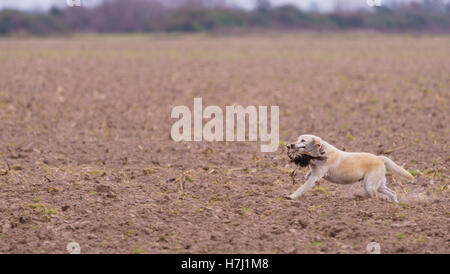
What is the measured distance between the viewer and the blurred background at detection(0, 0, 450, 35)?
76.1 m

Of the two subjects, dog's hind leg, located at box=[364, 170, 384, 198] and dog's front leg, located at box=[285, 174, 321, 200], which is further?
dog's front leg, located at box=[285, 174, 321, 200]

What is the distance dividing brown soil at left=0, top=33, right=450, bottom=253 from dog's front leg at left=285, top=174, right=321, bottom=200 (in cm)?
14

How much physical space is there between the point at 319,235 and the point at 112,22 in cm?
8680

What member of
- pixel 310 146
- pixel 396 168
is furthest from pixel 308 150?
pixel 396 168

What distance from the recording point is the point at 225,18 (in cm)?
8619

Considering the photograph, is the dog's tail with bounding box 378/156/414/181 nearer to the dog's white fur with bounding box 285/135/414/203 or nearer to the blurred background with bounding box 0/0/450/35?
the dog's white fur with bounding box 285/135/414/203

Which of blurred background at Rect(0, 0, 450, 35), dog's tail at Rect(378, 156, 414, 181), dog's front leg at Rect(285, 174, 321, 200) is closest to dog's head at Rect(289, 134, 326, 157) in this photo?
dog's front leg at Rect(285, 174, 321, 200)

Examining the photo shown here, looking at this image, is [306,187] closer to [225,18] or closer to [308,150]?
[308,150]

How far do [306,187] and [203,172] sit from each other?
89.7 inches

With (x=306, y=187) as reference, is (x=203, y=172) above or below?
below

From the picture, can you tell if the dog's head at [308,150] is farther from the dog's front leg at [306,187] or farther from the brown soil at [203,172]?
the brown soil at [203,172]

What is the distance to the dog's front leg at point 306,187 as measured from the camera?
8086 millimetres

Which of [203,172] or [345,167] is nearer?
[345,167]

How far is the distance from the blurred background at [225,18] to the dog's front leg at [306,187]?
67.2 m
